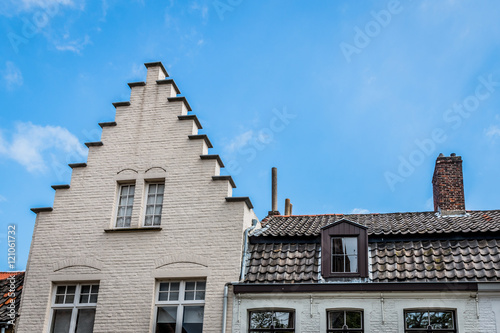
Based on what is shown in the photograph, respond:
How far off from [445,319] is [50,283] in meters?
10.7

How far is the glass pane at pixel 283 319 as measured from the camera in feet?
48.2

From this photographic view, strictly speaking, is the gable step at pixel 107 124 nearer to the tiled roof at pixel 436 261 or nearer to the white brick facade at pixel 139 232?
the white brick facade at pixel 139 232

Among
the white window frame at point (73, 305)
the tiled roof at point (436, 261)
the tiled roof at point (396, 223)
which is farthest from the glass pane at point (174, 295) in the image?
the tiled roof at point (436, 261)

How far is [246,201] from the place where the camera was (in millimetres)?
16516

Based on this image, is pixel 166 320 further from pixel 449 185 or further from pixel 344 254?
pixel 449 185

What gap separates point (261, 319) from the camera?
14.9 metres

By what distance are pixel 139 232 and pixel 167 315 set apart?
2.55 m

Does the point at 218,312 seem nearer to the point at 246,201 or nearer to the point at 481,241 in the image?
Answer: the point at 246,201

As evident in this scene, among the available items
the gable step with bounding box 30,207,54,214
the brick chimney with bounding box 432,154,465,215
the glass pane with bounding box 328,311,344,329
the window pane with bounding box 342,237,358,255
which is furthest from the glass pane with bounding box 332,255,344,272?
the gable step with bounding box 30,207,54,214

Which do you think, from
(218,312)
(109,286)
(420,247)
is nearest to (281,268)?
(218,312)

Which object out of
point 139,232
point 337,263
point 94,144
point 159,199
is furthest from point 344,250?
point 94,144

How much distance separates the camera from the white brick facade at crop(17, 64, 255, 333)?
15747mm

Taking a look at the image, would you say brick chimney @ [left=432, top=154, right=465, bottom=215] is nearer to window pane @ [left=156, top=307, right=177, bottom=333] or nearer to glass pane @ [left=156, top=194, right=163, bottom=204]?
glass pane @ [left=156, top=194, right=163, bottom=204]

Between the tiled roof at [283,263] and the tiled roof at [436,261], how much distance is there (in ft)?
5.28
